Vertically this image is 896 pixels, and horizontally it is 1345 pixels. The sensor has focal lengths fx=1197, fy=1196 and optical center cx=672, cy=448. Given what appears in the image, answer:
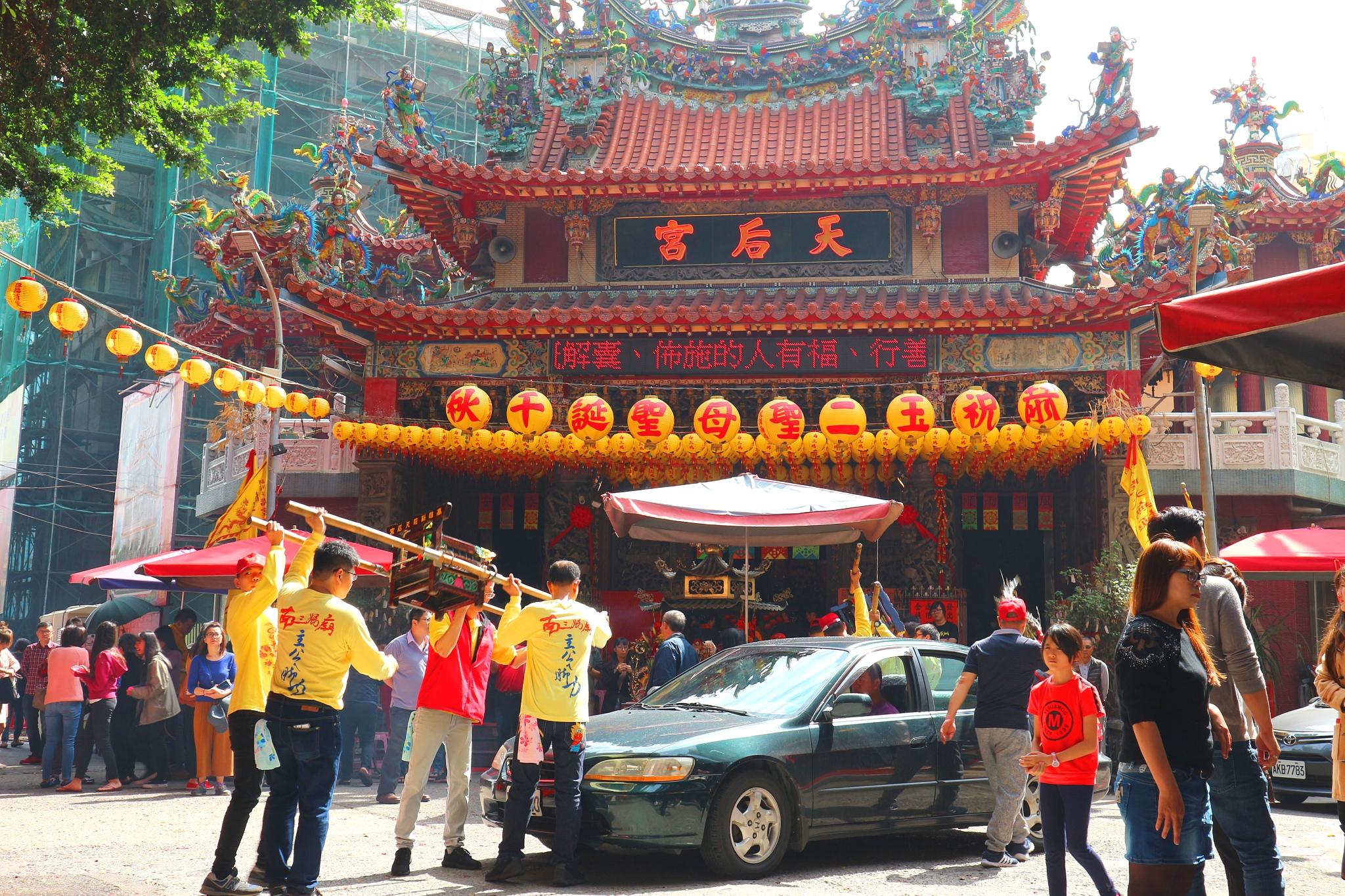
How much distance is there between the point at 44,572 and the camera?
95.7 feet

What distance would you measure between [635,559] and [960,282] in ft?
19.7

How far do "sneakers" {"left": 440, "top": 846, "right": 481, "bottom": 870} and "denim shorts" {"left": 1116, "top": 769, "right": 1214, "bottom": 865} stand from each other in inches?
165

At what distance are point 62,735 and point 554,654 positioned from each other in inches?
283

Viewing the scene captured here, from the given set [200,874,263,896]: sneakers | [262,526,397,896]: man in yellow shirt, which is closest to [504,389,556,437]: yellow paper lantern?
[262,526,397,896]: man in yellow shirt

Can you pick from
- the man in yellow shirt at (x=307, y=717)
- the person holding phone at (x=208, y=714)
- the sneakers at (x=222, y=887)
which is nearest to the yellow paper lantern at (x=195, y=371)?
the person holding phone at (x=208, y=714)

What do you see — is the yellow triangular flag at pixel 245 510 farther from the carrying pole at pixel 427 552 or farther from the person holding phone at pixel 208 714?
the carrying pole at pixel 427 552

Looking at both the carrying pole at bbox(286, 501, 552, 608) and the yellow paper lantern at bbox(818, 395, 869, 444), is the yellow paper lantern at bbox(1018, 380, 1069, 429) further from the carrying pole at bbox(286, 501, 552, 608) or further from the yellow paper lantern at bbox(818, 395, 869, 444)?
the carrying pole at bbox(286, 501, 552, 608)

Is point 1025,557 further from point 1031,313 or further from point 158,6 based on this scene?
point 158,6

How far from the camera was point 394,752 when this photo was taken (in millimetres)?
10828

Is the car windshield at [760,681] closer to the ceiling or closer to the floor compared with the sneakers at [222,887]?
closer to the ceiling

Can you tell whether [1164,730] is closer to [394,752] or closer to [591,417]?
[394,752]

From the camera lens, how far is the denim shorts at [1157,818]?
4.21m

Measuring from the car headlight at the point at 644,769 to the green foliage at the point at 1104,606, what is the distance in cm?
781

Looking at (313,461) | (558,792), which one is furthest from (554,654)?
(313,461)
